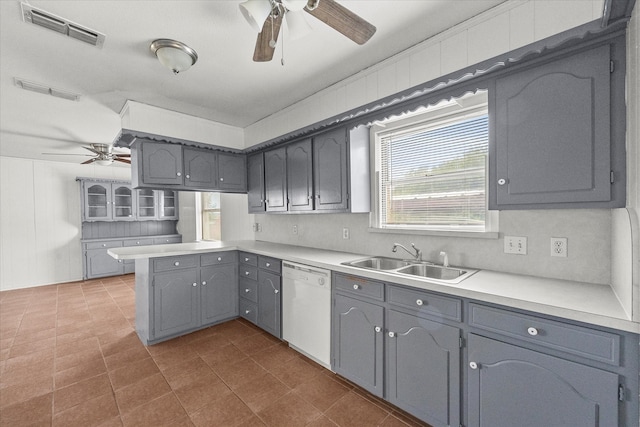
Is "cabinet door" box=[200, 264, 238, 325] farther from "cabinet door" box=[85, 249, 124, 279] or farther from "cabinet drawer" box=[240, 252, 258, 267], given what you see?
"cabinet door" box=[85, 249, 124, 279]

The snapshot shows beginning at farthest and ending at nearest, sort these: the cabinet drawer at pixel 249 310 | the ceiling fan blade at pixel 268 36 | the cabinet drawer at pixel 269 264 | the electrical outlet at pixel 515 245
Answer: the cabinet drawer at pixel 249 310 → the cabinet drawer at pixel 269 264 → the electrical outlet at pixel 515 245 → the ceiling fan blade at pixel 268 36

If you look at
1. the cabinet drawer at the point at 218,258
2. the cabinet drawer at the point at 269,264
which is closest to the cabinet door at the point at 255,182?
the cabinet drawer at the point at 218,258

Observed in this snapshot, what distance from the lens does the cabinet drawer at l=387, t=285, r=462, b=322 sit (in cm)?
153

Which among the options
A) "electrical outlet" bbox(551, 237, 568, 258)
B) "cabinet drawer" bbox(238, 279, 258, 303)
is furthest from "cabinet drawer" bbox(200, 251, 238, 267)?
"electrical outlet" bbox(551, 237, 568, 258)

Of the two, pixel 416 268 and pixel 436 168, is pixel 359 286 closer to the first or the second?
pixel 416 268

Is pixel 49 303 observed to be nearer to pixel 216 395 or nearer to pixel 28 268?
pixel 28 268

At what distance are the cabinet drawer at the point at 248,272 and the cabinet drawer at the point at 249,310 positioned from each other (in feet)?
0.98

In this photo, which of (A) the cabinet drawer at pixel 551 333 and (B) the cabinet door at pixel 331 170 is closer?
(A) the cabinet drawer at pixel 551 333

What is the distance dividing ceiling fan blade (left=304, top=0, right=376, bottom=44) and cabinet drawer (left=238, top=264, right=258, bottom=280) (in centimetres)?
250

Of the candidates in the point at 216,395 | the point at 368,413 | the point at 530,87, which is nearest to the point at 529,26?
the point at 530,87

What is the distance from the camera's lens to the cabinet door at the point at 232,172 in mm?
3625

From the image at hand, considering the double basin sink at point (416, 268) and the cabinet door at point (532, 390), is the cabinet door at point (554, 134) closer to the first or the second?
the double basin sink at point (416, 268)

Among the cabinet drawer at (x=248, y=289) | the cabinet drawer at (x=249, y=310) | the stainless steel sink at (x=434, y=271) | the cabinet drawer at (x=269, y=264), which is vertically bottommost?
the cabinet drawer at (x=249, y=310)

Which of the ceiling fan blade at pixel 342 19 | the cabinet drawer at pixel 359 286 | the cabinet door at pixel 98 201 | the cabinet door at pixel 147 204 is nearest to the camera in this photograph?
the ceiling fan blade at pixel 342 19
